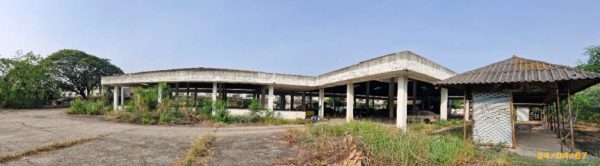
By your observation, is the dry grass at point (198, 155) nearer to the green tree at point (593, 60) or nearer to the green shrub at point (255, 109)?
the green shrub at point (255, 109)

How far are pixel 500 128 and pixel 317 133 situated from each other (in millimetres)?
4898

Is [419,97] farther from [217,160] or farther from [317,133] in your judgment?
[217,160]

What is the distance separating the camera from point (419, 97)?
93.1 ft

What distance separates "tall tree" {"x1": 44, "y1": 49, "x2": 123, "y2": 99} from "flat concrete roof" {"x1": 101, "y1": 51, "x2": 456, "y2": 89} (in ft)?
47.9

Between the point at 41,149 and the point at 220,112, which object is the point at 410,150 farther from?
the point at 220,112

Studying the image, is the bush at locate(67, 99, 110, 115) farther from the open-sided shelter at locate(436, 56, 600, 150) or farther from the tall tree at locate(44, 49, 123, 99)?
the open-sided shelter at locate(436, 56, 600, 150)

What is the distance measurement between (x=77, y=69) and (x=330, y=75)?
33.4 meters

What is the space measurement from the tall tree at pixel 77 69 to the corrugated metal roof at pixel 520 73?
38.8 m

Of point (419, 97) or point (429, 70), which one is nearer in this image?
point (429, 70)

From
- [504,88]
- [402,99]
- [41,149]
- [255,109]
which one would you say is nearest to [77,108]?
[255,109]

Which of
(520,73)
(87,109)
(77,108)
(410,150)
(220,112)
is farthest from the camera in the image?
(77,108)

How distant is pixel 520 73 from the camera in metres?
8.48

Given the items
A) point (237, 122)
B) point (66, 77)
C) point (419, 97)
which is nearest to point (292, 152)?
point (237, 122)

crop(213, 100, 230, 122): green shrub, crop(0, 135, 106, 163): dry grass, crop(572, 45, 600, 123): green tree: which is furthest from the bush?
crop(572, 45, 600, 123): green tree
